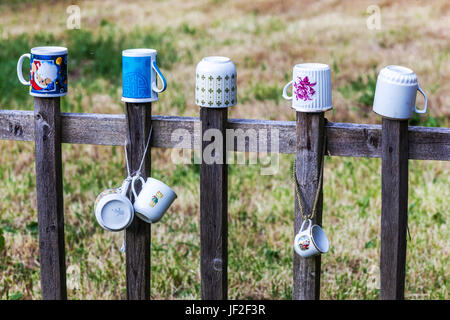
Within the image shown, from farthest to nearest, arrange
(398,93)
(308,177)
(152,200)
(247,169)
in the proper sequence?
1. (247,169)
2. (152,200)
3. (308,177)
4. (398,93)

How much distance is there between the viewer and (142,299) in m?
2.91

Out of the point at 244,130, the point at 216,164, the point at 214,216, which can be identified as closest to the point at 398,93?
the point at 244,130

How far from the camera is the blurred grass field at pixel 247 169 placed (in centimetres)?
380

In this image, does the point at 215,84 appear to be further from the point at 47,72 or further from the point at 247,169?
the point at 247,169

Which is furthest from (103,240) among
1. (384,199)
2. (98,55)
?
(98,55)

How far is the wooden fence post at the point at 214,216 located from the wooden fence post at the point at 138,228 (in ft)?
0.77

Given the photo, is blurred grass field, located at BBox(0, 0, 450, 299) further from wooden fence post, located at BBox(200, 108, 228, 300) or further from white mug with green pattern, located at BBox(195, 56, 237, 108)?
white mug with green pattern, located at BBox(195, 56, 237, 108)

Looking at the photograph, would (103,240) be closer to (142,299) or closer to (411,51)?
(142,299)

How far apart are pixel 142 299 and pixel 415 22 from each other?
7.07 m

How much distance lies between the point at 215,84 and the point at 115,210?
25.4 inches

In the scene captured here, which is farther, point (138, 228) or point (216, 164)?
point (138, 228)

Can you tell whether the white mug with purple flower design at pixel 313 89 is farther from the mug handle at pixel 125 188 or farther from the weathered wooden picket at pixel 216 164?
the mug handle at pixel 125 188

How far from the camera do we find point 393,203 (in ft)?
8.61
